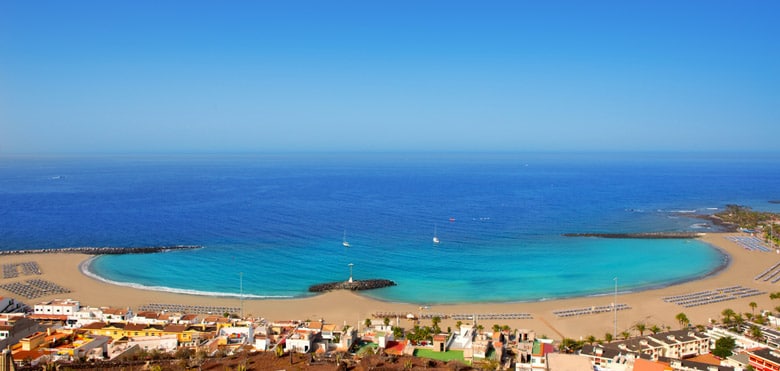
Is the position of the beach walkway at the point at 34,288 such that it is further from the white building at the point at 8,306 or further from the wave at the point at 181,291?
Result: the white building at the point at 8,306

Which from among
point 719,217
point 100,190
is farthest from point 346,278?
point 100,190

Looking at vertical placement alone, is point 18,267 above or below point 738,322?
below

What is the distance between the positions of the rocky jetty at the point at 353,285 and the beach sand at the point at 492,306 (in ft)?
3.04

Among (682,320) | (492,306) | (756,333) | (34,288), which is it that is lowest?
(34,288)

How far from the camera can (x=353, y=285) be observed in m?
38.4

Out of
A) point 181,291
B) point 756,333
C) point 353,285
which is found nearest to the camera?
point 756,333

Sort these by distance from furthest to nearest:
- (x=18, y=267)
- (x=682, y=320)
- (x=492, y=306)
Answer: (x=18, y=267) → (x=492, y=306) → (x=682, y=320)

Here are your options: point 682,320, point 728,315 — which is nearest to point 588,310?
point 682,320

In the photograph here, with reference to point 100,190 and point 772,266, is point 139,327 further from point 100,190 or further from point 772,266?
point 100,190

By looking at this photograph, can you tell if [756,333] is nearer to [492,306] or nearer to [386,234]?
[492,306]

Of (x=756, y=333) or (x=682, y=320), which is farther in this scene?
(x=682, y=320)

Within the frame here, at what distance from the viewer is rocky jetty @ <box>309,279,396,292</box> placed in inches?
1497

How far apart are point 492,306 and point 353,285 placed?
10.3m

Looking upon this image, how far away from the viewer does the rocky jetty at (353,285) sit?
38.0 metres
